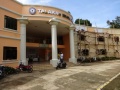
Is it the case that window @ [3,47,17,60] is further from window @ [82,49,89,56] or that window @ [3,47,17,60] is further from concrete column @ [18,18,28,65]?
window @ [82,49,89,56]

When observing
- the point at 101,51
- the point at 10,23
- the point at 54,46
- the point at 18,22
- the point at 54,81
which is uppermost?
the point at 18,22

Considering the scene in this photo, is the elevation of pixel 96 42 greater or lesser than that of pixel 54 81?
greater

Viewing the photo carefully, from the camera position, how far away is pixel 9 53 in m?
15.2

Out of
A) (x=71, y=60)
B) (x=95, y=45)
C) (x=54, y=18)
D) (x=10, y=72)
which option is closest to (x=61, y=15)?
(x=54, y=18)

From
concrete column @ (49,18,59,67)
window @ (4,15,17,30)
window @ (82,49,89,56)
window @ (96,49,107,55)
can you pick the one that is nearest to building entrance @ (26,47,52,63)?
window @ (82,49,89,56)

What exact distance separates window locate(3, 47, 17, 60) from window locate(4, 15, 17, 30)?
2.27m

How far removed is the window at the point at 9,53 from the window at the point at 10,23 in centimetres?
227

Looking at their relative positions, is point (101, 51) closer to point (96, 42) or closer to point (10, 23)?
point (96, 42)

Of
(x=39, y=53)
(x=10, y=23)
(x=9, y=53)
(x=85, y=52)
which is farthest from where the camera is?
(x=85, y=52)

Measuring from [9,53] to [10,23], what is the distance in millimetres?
3155

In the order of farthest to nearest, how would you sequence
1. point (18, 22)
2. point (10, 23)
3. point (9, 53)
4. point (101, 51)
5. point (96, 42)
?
point (101, 51), point (96, 42), point (18, 22), point (10, 23), point (9, 53)

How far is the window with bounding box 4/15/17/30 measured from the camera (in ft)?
49.2

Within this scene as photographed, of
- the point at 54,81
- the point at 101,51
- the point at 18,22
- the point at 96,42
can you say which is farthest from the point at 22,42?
the point at 101,51

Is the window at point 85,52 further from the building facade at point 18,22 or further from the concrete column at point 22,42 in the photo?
the concrete column at point 22,42
